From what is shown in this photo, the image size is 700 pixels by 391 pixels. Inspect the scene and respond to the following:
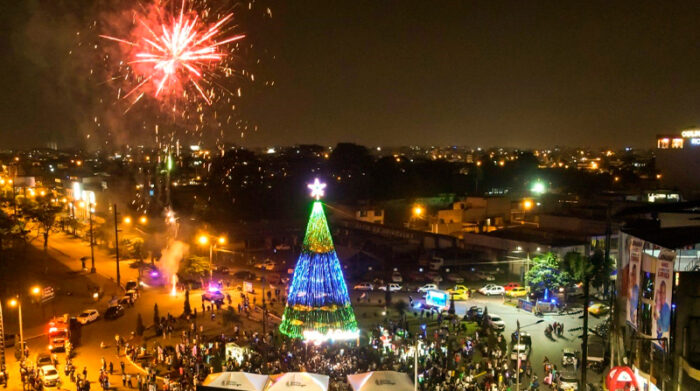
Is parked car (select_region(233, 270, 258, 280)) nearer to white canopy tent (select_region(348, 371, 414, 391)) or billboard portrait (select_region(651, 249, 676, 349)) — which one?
white canopy tent (select_region(348, 371, 414, 391))

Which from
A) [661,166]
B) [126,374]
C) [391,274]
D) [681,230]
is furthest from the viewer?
[661,166]

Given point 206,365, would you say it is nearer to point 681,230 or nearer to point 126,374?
point 126,374

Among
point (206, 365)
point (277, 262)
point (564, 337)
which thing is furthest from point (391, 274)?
point (206, 365)

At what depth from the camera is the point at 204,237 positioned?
100ft

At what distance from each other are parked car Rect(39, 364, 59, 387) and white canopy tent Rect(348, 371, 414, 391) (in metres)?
7.84

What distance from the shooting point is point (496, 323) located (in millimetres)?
18656

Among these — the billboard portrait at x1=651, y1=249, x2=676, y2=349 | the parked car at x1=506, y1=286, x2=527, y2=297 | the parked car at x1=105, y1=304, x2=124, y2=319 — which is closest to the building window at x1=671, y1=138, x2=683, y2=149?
the parked car at x1=506, y1=286, x2=527, y2=297

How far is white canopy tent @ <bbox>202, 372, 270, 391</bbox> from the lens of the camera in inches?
472

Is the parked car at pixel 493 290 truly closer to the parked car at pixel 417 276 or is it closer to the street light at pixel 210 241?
the parked car at pixel 417 276

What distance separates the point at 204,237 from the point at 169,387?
57.2ft

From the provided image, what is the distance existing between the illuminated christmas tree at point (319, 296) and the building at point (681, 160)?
32149 millimetres

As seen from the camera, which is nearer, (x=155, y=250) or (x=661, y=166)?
(x=155, y=250)

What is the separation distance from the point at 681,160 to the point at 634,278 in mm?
32955

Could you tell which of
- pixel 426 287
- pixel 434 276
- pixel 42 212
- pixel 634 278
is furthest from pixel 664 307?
pixel 42 212
